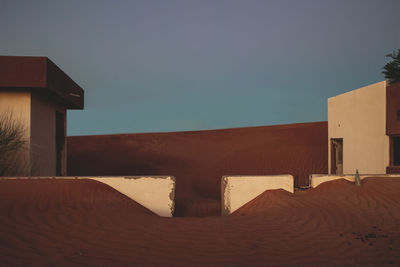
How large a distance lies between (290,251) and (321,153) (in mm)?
21112

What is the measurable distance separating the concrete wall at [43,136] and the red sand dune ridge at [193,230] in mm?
3346

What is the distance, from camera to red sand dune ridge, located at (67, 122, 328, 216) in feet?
62.5

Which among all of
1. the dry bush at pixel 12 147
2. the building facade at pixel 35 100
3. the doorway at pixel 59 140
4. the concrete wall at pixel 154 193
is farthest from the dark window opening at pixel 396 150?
the doorway at pixel 59 140

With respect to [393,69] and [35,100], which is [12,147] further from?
[393,69]

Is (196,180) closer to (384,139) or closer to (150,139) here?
(384,139)

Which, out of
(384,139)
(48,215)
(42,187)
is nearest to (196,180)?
(384,139)

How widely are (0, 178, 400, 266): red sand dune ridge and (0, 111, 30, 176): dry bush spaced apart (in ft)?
→ 9.27

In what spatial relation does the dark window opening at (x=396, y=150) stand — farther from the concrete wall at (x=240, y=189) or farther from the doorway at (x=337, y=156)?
the concrete wall at (x=240, y=189)

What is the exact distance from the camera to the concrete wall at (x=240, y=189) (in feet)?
25.6

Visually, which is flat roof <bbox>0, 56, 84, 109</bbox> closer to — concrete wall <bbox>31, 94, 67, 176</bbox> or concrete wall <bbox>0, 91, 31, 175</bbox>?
concrete wall <bbox>0, 91, 31, 175</bbox>

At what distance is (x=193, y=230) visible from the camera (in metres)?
5.15

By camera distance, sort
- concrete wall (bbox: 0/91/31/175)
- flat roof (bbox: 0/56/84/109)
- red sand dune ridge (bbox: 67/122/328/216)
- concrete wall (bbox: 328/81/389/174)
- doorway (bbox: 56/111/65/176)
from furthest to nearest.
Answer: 1. red sand dune ridge (bbox: 67/122/328/216)
2. doorway (bbox: 56/111/65/176)
3. concrete wall (bbox: 328/81/389/174)
4. concrete wall (bbox: 0/91/31/175)
5. flat roof (bbox: 0/56/84/109)

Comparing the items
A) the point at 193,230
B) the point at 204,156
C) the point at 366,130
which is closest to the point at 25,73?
the point at 193,230

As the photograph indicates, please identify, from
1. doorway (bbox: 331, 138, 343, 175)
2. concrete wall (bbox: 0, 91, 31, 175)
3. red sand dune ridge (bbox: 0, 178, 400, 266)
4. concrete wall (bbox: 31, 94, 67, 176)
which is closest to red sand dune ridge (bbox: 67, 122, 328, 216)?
doorway (bbox: 331, 138, 343, 175)
